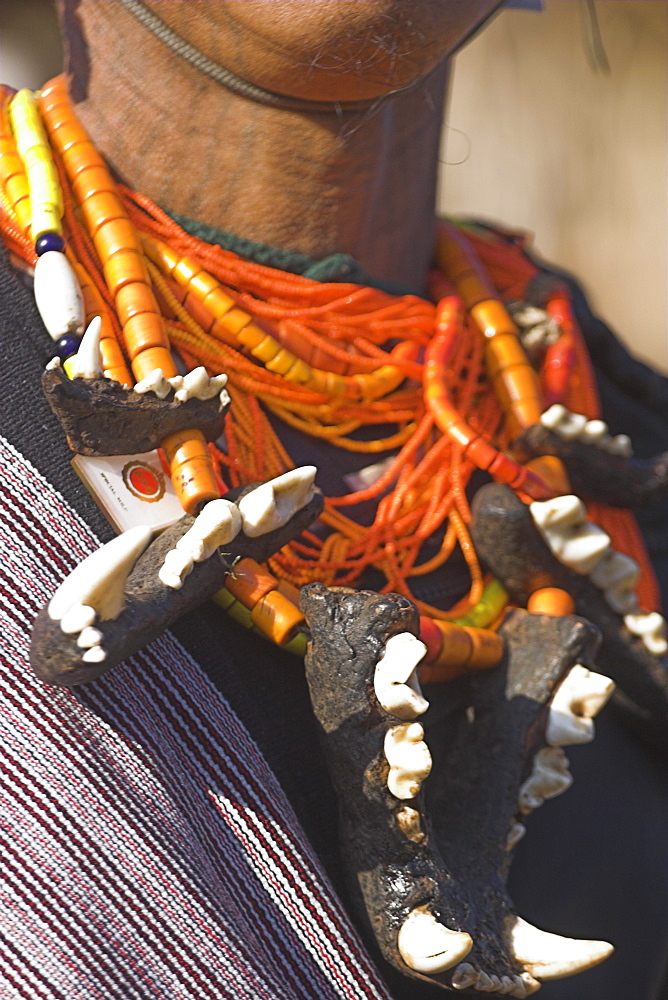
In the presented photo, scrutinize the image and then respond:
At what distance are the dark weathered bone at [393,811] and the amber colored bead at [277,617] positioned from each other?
2cm

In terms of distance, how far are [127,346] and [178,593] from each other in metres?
0.21

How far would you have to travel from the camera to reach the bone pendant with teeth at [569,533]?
862mm

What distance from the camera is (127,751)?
0.66 metres

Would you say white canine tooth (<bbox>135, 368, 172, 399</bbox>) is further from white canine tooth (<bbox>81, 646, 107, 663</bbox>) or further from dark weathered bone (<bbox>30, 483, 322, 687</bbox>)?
white canine tooth (<bbox>81, 646, 107, 663</bbox>)

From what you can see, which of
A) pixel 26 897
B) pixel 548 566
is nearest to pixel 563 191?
pixel 548 566

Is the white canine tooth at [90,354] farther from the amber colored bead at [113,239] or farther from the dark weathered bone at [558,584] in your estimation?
the dark weathered bone at [558,584]

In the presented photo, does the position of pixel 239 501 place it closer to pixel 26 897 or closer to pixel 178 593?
pixel 178 593

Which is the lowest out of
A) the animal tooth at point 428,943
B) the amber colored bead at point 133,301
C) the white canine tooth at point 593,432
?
the white canine tooth at point 593,432

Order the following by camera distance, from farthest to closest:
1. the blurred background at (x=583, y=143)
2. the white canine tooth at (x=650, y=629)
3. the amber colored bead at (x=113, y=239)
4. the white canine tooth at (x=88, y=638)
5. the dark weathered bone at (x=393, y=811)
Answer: the blurred background at (x=583, y=143), the white canine tooth at (x=650, y=629), the amber colored bead at (x=113, y=239), the dark weathered bone at (x=393, y=811), the white canine tooth at (x=88, y=638)

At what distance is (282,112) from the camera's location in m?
0.81

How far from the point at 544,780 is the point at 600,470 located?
0.33 m

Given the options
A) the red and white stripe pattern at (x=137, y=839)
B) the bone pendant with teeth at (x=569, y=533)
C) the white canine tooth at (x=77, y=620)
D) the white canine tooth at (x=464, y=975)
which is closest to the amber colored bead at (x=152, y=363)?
the red and white stripe pattern at (x=137, y=839)

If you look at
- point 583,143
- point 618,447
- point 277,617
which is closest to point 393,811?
point 277,617

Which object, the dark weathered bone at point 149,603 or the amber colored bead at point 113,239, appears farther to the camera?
the amber colored bead at point 113,239
